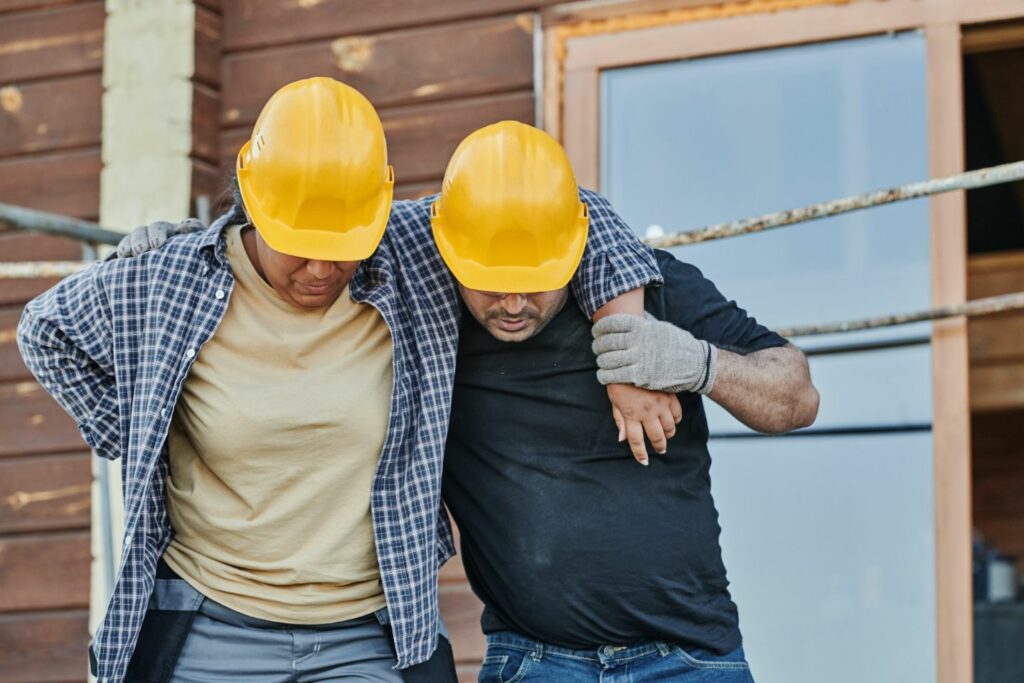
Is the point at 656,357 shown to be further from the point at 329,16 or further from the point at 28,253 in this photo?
the point at 28,253

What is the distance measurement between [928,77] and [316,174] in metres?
2.00

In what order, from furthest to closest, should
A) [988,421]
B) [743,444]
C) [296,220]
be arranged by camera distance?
[988,421], [743,444], [296,220]

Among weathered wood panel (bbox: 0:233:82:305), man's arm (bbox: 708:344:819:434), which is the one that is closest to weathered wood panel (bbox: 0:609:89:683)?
weathered wood panel (bbox: 0:233:82:305)

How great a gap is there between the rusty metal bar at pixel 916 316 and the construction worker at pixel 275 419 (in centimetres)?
156

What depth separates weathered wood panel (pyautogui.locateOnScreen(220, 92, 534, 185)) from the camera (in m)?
4.38

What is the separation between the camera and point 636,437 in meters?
2.70

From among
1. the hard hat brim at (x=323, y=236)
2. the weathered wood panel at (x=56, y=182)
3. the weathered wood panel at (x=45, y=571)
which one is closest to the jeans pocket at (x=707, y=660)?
the hard hat brim at (x=323, y=236)

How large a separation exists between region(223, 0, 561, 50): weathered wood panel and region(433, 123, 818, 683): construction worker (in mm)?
1755

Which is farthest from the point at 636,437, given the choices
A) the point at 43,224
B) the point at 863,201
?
the point at 43,224

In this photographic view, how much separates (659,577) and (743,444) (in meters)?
1.42

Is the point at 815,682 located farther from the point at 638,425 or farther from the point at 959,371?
the point at 638,425

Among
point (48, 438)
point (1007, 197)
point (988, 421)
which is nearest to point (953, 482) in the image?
point (48, 438)

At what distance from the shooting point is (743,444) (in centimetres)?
413

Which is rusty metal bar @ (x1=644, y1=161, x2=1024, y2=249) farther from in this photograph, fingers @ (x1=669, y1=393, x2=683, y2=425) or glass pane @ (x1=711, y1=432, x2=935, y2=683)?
fingers @ (x1=669, y1=393, x2=683, y2=425)
